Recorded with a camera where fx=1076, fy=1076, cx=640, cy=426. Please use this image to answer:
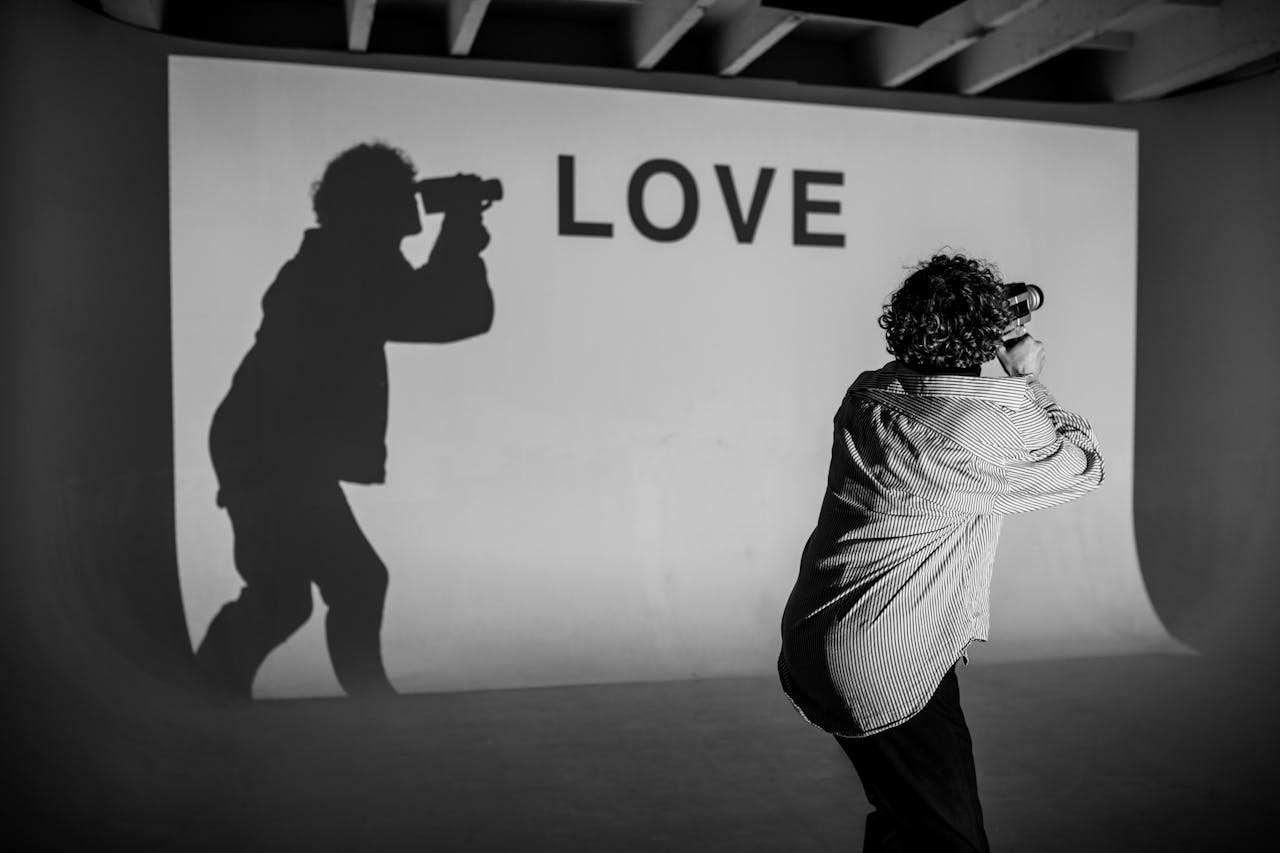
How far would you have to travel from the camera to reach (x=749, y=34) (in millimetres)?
4504

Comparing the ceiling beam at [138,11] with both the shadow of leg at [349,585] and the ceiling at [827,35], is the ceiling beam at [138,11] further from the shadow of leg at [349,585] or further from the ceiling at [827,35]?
the shadow of leg at [349,585]

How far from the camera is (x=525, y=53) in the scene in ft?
16.0

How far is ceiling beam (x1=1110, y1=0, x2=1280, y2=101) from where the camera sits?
14.3 feet

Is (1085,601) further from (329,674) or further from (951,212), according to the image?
(329,674)

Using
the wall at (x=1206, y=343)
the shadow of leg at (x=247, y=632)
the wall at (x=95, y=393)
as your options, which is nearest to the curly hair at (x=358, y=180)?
the wall at (x=95, y=393)

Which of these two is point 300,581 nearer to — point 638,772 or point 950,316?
point 638,772

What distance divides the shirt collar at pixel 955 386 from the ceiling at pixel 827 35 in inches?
108

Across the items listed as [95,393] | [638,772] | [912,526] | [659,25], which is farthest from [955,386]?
[95,393]

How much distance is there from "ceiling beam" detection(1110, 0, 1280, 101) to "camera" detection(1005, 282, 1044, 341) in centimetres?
337

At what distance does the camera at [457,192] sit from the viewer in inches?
185

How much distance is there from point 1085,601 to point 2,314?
4.97 meters

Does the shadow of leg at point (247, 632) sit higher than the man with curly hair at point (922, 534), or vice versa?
the man with curly hair at point (922, 534)

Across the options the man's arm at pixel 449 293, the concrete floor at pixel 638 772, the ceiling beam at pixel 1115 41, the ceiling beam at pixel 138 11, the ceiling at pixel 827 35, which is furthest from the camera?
the ceiling beam at pixel 1115 41

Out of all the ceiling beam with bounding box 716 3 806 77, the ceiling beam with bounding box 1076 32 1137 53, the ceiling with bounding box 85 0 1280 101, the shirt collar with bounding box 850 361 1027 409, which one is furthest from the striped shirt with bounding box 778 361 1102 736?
the ceiling beam with bounding box 1076 32 1137 53
